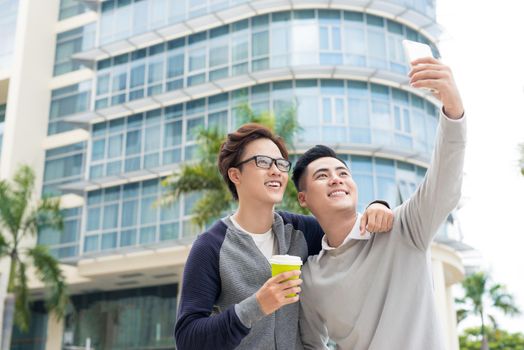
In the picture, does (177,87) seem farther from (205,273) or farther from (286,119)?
(205,273)

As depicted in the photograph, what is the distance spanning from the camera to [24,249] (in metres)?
24.3

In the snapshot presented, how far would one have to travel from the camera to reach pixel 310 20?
78.0 feet

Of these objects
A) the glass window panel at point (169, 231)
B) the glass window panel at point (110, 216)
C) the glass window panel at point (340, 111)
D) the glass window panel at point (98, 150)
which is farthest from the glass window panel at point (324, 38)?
the glass window panel at point (110, 216)

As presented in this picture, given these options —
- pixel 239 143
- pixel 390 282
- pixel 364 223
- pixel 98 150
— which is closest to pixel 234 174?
pixel 239 143

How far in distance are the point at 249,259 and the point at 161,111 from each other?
23797 mm

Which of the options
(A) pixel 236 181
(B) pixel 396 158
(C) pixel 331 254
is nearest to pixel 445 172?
(C) pixel 331 254

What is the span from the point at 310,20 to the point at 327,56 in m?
1.54

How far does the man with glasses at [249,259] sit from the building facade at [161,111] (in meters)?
18.9

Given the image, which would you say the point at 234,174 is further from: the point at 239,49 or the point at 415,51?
the point at 239,49

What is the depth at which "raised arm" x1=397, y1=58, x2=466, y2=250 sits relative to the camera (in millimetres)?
2488

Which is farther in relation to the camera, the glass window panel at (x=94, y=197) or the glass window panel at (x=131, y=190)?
the glass window panel at (x=94, y=197)

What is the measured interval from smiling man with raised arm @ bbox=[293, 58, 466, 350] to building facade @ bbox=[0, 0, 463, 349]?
1902cm

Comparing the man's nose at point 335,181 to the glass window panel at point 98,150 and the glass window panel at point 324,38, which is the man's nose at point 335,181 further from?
the glass window panel at point 98,150

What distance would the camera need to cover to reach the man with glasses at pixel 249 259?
2.63m
